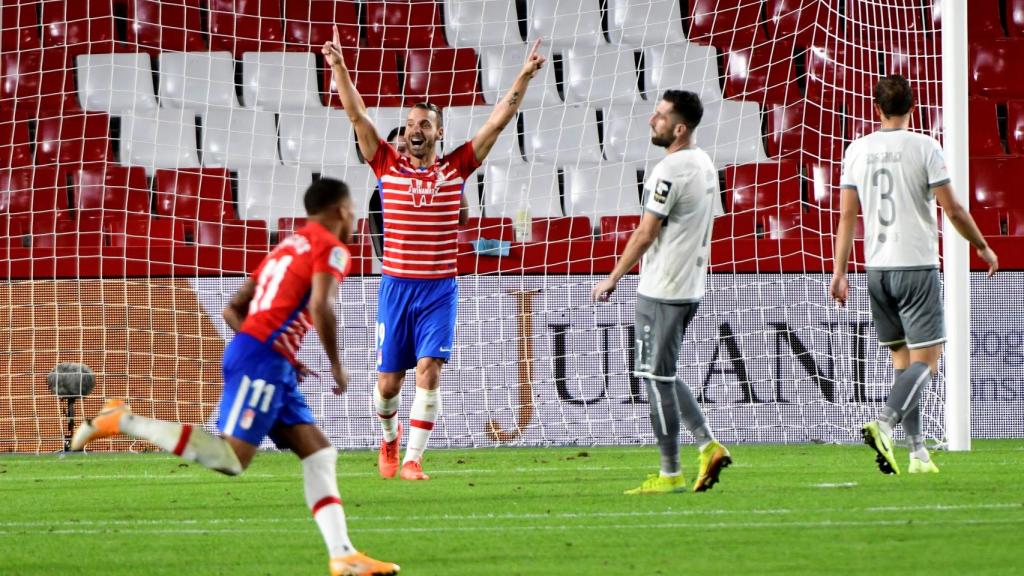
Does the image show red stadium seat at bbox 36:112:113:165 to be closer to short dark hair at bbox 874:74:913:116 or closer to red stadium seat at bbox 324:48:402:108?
red stadium seat at bbox 324:48:402:108

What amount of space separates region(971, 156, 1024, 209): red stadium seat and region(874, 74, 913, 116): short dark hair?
5.87 meters

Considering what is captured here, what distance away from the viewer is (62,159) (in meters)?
12.5

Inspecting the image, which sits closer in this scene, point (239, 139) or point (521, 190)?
point (521, 190)

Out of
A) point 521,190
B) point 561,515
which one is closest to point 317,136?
point 521,190

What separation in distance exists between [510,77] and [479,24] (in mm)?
612

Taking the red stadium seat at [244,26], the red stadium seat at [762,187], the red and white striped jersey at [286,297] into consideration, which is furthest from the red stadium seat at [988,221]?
the red and white striped jersey at [286,297]

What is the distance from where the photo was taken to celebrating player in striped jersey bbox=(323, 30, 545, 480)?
7402 millimetres

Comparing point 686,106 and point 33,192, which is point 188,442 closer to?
point 686,106

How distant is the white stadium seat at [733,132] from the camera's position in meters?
12.1

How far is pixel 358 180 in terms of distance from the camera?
1210 cm

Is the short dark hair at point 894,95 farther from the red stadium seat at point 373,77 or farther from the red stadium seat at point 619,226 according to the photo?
the red stadium seat at point 373,77

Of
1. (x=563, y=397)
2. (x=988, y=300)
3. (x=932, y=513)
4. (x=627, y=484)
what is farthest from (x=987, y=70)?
(x=932, y=513)

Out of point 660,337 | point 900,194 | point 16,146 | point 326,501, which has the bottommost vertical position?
point 326,501

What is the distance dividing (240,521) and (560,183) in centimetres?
719
